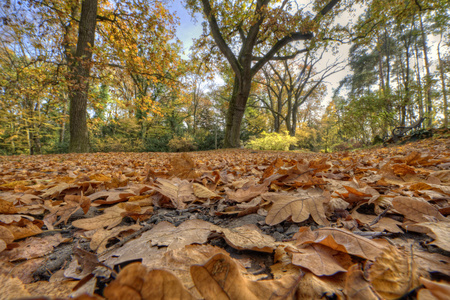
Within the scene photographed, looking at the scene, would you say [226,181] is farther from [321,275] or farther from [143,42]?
[143,42]

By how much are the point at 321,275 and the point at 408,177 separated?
1162 millimetres

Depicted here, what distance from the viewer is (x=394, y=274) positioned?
0.39 meters

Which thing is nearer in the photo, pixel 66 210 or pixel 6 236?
pixel 6 236

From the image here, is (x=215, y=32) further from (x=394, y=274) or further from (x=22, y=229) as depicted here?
(x=394, y=274)

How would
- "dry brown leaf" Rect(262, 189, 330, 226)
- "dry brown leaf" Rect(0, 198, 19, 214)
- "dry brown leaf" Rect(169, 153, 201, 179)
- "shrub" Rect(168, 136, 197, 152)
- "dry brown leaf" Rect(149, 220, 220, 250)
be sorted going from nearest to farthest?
"dry brown leaf" Rect(149, 220, 220, 250) < "dry brown leaf" Rect(262, 189, 330, 226) < "dry brown leaf" Rect(0, 198, 19, 214) < "dry brown leaf" Rect(169, 153, 201, 179) < "shrub" Rect(168, 136, 197, 152)

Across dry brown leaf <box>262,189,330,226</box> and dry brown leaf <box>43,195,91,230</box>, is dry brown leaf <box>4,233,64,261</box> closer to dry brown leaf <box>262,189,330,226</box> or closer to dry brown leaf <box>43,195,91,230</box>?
dry brown leaf <box>43,195,91,230</box>

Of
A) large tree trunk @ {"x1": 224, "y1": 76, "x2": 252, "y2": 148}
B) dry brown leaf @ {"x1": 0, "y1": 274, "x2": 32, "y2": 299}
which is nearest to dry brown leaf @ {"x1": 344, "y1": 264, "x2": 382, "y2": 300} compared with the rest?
dry brown leaf @ {"x1": 0, "y1": 274, "x2": 32, "y2": 299}

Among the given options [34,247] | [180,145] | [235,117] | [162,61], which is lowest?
[34,247]

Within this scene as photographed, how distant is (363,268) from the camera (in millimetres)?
436

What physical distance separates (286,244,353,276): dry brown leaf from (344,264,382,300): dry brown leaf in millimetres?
38

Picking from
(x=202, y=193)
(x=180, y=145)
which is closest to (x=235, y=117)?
(x=180, y=145)

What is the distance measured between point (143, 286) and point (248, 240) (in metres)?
0.38

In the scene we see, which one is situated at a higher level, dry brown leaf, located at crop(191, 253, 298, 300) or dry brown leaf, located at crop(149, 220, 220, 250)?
dry brown leaf, located at crop(191, 253, 298, 300)

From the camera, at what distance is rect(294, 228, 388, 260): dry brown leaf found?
0.46 m
